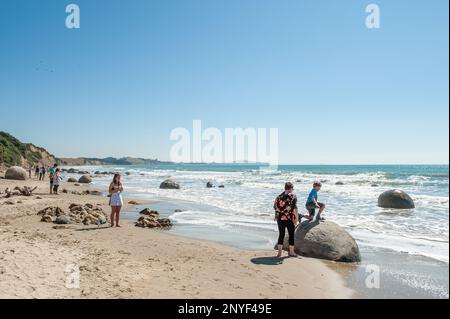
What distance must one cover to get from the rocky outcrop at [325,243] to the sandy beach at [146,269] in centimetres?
44

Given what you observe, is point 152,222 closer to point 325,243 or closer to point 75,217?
point 75,217

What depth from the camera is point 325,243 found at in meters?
8.69

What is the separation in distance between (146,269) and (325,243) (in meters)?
4.39

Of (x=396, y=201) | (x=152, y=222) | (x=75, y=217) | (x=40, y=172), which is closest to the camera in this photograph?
(x=75, y=217)

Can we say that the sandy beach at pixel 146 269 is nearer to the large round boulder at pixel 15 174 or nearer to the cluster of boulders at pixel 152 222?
the cluster of boulders at pixel 152 222

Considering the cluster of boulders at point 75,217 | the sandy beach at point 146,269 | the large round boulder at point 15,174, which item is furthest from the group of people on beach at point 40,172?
the sandy beach at point 146,269

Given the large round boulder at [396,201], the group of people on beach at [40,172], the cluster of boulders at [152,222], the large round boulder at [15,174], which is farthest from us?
the group of people on beach at [40,172]

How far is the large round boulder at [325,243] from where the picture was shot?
8516 millimetres

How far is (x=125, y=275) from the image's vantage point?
650cm

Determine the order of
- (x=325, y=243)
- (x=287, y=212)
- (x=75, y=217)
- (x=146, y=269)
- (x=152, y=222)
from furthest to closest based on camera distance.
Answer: (x=152, y=222) < (x=75, y=217) < (x=325, y=243) < (x=287, y=212) < (x=146, y=269)

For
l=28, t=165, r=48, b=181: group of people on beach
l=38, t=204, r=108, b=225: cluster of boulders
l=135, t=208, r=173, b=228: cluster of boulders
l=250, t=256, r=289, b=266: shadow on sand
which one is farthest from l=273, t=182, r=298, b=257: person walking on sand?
l=28, t=165, r=48, b=181: group of people on beach

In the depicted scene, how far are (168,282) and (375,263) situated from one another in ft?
16.5

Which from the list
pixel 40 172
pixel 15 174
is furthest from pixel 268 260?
pixel 40 172
